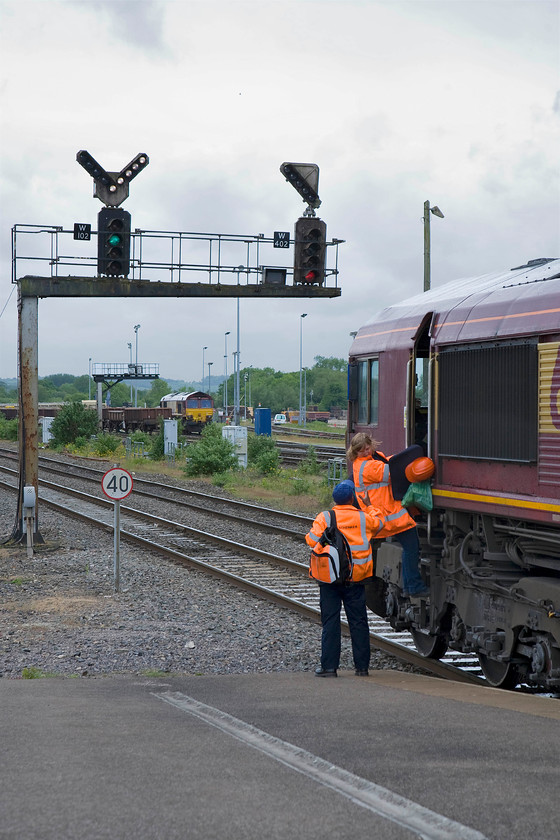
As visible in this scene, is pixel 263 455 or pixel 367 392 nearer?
pixel 367 392

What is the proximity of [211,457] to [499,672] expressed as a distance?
27.5 m

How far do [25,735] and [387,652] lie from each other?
557 cm

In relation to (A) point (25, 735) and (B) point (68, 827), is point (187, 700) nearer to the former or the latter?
(A) point (25, 735)

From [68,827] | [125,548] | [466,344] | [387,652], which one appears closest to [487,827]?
[68,827]

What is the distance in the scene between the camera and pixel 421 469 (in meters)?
8.97

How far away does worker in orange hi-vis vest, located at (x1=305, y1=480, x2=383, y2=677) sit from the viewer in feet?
27.1

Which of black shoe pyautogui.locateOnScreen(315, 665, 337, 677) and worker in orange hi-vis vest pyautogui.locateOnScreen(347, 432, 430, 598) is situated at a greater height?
worker in orange hi-vis vest pyautogui.locateOnScreen(347, 432, 430, 598)

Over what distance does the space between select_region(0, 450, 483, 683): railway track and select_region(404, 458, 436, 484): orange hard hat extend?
1938 millimetres

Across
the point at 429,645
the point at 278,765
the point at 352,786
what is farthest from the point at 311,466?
the point at 352,786

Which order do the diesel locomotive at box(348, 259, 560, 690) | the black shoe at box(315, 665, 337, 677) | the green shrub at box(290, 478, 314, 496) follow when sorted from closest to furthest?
the diesel locomotive at box(348, 259, 560, 690) < the black shoe at box(315, 665, 337, 677) < the green shrub at box(290, 478, 314, 496)

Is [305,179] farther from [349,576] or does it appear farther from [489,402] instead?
[349,576]

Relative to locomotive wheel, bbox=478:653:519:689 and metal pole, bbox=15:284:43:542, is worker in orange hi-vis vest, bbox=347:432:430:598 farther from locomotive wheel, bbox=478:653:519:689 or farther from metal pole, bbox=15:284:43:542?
metal pole, bbox=15:284:43:542

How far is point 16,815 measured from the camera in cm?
386

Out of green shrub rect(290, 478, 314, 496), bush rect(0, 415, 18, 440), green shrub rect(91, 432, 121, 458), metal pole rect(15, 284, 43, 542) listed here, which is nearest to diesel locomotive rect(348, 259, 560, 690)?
metal pole rect(15, 284, 43, 542)
